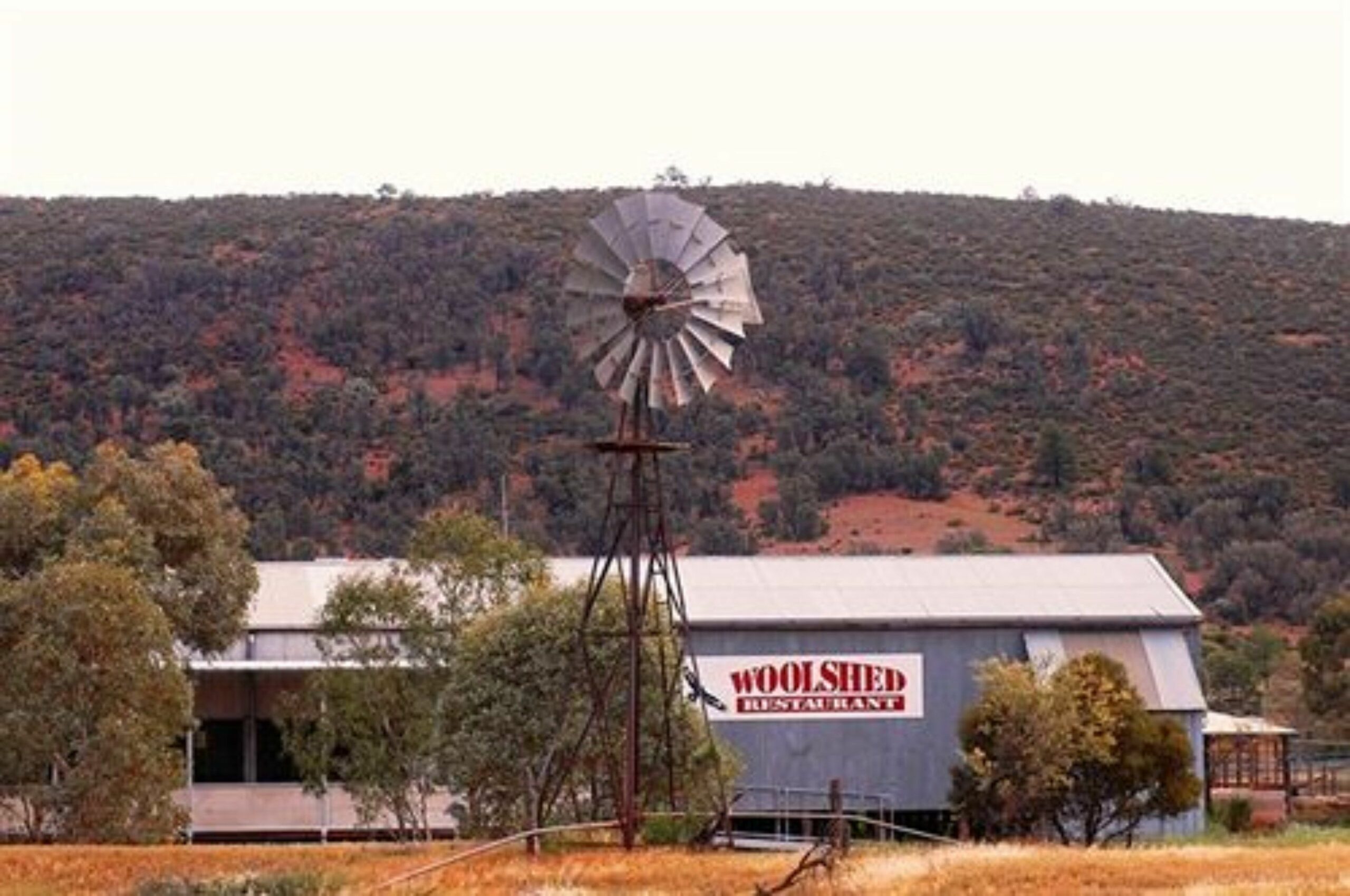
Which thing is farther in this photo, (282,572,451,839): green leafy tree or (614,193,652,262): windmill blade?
(282,572,451,839): green leafy tree

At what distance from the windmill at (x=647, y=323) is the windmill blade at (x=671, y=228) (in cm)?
1

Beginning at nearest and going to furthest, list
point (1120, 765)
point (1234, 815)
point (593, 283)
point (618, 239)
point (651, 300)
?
point (651, 300) → point (618, 239) → point (593, 283) → point (1120, 765) → point (1234, 815)

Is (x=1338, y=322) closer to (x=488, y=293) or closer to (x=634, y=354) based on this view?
(x=488, y=293)

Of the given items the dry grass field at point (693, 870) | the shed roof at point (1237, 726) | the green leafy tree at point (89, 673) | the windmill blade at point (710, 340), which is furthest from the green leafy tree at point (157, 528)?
the shed roof at point (1237, 726)

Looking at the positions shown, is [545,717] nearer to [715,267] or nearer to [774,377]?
[715,267]

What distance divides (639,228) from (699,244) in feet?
2.55

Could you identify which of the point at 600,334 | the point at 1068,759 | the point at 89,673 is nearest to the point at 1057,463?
the point at 1068,759

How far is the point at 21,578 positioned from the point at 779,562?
1629cm

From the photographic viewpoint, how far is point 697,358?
32.2 metres

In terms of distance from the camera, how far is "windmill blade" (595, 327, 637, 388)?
31.7m

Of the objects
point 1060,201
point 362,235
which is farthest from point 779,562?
point 1060,201

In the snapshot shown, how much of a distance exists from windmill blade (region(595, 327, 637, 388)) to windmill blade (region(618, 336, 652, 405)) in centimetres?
8

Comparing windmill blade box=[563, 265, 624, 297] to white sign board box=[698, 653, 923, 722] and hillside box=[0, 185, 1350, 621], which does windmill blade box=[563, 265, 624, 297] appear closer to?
white sign board box=[698, 653, 923, 722]

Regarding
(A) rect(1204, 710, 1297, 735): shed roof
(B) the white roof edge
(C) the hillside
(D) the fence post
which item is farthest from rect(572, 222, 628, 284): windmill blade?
(C) the hillside
